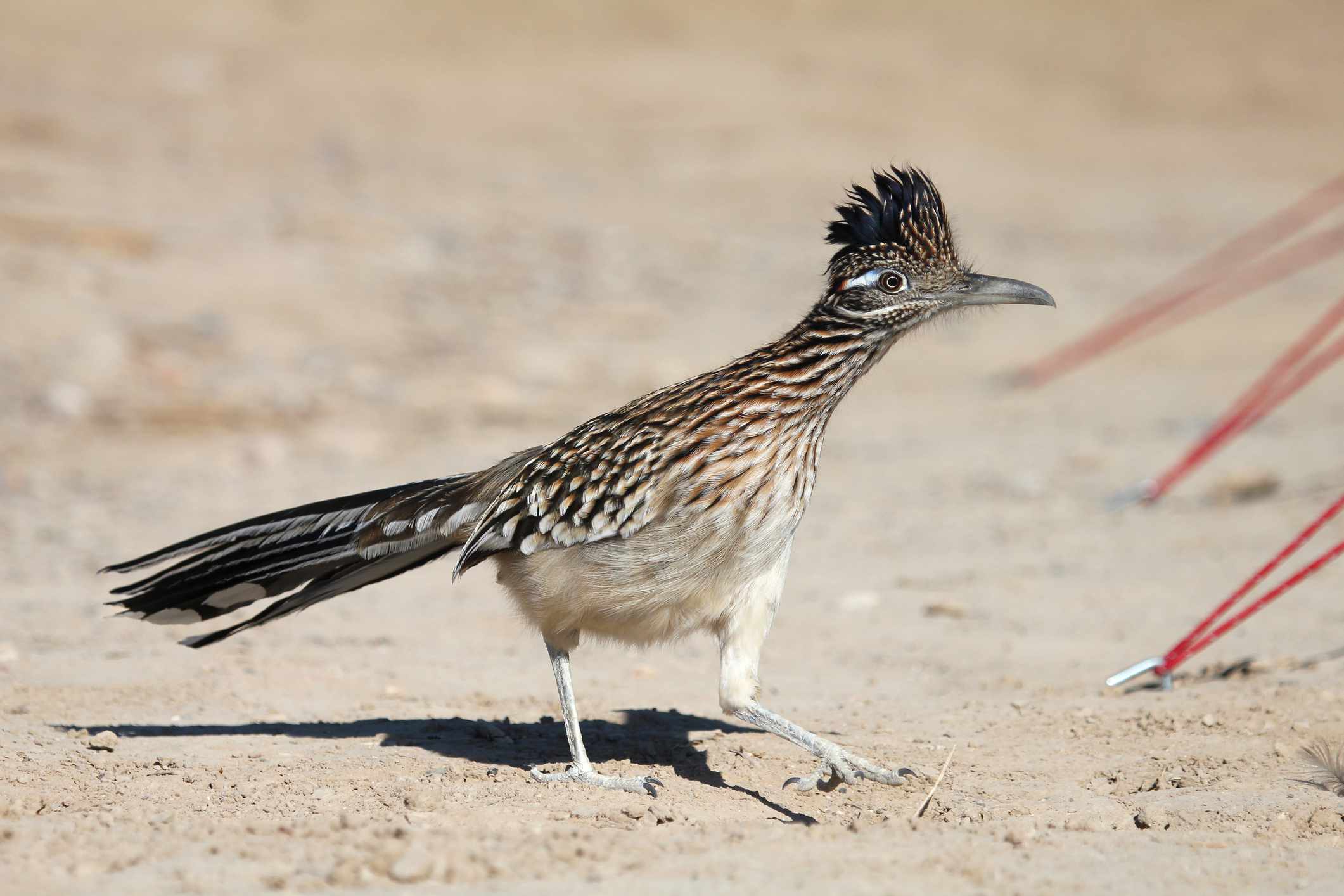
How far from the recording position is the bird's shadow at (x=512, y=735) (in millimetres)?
5781

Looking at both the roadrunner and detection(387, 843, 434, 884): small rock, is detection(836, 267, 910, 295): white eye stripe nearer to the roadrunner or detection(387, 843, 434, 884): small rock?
the roadrunner

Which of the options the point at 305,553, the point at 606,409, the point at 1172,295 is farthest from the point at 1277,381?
the point at 1172,295

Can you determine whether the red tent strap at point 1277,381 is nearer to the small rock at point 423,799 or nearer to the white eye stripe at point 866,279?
the white eye stripe at point 866,279

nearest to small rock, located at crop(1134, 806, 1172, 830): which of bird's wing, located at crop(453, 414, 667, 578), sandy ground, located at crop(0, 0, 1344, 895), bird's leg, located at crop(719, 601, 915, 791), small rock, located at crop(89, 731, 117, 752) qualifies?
sandy ground, located at crop(0, 0, 1344, 895)

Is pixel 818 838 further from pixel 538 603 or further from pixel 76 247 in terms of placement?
pixel 76 247

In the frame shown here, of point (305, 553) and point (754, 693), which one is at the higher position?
point (305, 553)

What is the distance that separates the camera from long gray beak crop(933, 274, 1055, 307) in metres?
5.34

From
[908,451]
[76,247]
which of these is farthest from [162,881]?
[76,247]

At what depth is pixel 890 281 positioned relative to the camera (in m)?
5.32

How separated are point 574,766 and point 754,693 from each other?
2.28ft

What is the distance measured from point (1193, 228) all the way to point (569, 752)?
21.5 m

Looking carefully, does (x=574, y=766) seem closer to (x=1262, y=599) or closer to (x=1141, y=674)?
(x=1141, y=674)

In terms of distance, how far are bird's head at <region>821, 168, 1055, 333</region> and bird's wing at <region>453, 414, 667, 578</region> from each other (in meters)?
0.84

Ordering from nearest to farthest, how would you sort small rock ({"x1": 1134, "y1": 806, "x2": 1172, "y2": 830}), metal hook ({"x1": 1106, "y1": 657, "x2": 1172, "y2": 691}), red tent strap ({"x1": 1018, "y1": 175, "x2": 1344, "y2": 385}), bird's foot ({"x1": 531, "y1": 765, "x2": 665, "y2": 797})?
small rock ({"x1": 1134, "y1": 806, "x2": 1172, "y2": 830}) → bird's foot ({"x1": 531, "y1": 765, "x2": 665, "y2": 797}) → metal hook ({"x1": 1106, "y1": 657, "x2": 1172, "y2": 691}) → red tent strap ({"x1": 1018, "y1": 175, "x2": 1344, "y2": 385})
